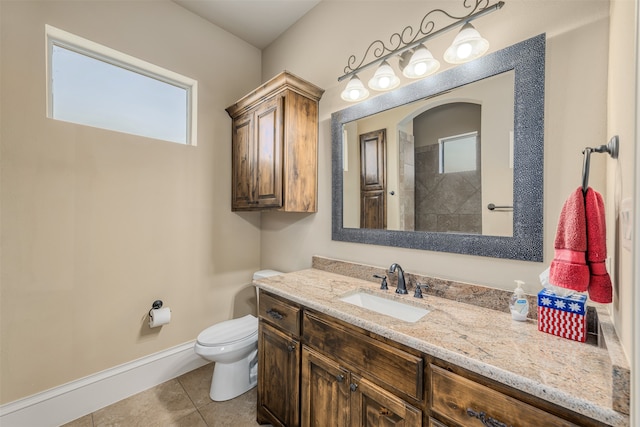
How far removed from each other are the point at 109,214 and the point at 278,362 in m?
1.56

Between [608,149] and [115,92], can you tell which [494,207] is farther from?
[115,92]

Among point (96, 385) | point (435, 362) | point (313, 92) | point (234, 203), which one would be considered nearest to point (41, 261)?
point (96, 385)

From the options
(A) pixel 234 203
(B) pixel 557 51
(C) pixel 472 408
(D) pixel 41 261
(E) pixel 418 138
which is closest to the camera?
(C) pixel 472 408

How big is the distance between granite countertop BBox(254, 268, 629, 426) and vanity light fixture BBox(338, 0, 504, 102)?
1.19 meters

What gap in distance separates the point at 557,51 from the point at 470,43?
334 millimetres

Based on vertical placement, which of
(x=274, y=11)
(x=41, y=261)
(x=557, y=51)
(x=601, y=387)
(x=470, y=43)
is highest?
(x=274, y=11)

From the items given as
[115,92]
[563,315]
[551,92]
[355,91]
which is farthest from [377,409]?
[115,92]

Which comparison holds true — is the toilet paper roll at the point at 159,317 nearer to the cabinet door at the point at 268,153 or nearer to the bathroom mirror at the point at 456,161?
the cabinet door at the point at 268,153

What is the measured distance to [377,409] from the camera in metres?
1.02

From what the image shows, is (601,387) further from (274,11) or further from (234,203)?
(274,11)

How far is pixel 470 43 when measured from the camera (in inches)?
47.7

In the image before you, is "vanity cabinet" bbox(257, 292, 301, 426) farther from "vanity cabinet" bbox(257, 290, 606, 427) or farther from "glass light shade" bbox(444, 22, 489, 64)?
"glass light shade" bbox(444, 22, 489, 64)

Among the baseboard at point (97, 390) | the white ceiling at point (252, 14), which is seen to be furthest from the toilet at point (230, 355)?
the white ceiling at point (252, 14)

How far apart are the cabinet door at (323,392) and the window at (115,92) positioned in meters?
2.02
